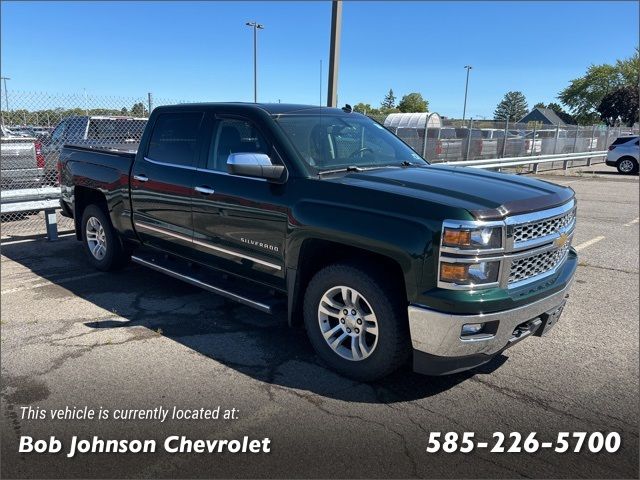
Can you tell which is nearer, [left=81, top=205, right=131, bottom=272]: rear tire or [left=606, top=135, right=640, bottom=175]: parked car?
[left=81, top=205, right=131, bottom=272]: rear tire

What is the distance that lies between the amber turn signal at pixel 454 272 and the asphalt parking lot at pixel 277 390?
91cm

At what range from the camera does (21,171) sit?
8734 millimetres

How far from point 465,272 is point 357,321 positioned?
0.87 meters

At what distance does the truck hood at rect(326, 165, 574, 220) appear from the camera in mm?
3310

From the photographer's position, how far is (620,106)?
68.1 m

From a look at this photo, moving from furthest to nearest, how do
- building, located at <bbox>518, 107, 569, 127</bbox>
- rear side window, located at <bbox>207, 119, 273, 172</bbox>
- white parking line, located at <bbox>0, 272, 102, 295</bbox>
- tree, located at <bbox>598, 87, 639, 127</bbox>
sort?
building, located at <bbox>518, 107, 569, 127</bbox> → tree, located at <bbox>598, 87, 639, 127</bbox> → white parking line, located at <bbox>0, 272, 102, 295</bbox> → rear side window, located at <bbox>207, 119, 273, 172</bbox>

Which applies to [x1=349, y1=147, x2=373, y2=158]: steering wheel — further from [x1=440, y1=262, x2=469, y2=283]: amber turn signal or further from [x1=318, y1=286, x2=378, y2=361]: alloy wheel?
[x1=440, y1=262, x2=469, y2=283]: amber turn signal

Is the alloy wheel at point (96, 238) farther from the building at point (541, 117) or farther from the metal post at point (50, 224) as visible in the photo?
the building at point (541, 117)

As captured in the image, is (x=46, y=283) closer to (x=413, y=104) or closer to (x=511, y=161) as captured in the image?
(x=511, y=161)

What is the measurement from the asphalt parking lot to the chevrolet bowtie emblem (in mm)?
973

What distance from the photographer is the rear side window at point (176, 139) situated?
4.95m

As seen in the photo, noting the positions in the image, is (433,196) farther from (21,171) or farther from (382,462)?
(21,171)

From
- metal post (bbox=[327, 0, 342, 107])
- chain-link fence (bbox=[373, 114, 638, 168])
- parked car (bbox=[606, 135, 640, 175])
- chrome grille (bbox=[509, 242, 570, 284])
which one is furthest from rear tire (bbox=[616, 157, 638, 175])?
chrome grille (bbox=[509, 242, 570, 284])

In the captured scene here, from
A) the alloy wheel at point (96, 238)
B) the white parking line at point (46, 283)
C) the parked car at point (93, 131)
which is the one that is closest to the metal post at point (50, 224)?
the alloy wheel at point (96, 238)
